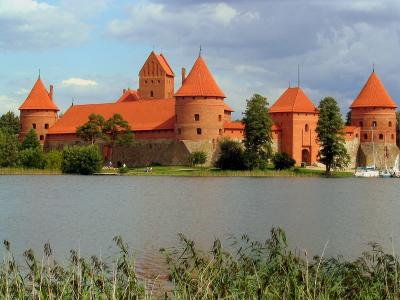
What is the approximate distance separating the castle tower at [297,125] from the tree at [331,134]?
657 centimetres

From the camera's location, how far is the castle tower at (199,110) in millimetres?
51375

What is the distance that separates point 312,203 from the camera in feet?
82.1

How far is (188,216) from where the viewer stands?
20.5 m

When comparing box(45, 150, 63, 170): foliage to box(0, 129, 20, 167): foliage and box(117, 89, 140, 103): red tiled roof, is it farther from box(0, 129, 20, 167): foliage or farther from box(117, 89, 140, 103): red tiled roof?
box(117, 89, 140, 103): red tiled roof

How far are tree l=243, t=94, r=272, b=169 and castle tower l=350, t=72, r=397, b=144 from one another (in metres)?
12.2

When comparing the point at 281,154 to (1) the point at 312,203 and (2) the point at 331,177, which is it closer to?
(2) the point at 331,177

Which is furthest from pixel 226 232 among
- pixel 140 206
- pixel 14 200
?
pixel 14 200

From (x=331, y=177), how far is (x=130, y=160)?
16.2 metres

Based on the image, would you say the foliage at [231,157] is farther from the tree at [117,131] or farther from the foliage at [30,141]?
the foliage at [30,141]

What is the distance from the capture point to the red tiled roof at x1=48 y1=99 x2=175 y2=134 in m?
55.6

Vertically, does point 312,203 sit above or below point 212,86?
below

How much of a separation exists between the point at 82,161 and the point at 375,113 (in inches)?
847

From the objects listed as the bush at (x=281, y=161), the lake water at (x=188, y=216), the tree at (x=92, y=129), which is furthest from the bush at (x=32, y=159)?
the lake water at (x=188, y=216)

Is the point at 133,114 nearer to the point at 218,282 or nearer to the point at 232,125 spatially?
the point at 232,125
